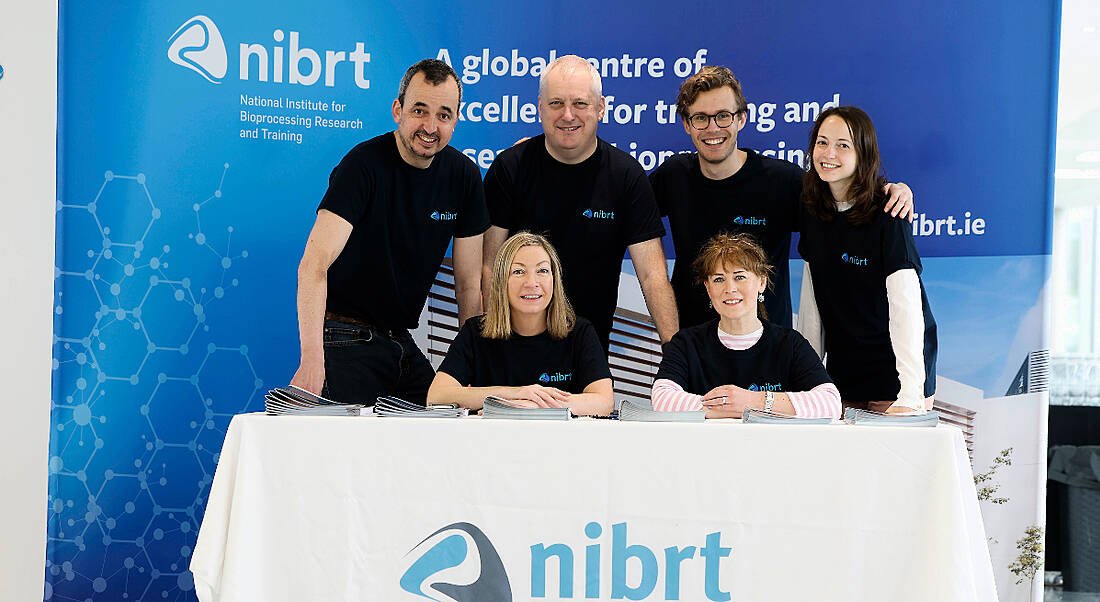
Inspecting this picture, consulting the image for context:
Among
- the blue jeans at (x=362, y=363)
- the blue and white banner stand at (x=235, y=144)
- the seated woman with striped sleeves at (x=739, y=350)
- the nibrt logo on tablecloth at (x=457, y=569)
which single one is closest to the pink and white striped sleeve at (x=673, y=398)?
the seated woman with striped sleeves at (x=739, y=350)

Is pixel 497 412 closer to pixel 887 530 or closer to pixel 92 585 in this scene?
pixel 887 530

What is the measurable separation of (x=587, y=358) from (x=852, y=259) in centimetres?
94

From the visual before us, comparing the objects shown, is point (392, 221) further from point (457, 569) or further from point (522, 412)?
point (457, 569)

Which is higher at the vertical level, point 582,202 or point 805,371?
point 582,202

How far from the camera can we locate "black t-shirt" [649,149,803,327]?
3029 mm

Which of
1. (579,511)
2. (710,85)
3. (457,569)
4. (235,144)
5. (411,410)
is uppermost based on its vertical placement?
(710,85)

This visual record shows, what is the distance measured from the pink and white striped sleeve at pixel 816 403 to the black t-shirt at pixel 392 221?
1.33 metres

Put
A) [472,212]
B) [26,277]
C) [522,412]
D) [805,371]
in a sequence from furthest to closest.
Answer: [26,277] < [472,212] < [805,371] < [522,412]

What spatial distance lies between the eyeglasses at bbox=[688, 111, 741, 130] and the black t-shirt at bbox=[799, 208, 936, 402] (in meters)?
0.41

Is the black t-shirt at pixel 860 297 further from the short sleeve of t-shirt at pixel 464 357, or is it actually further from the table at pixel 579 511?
the short sleeve of t-shirt at pixel 464 357

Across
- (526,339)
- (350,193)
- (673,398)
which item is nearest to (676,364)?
(673,398)

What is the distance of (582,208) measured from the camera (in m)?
3.06

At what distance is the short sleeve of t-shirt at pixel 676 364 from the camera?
2.48 m

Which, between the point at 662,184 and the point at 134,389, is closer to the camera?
the point at 662,184
